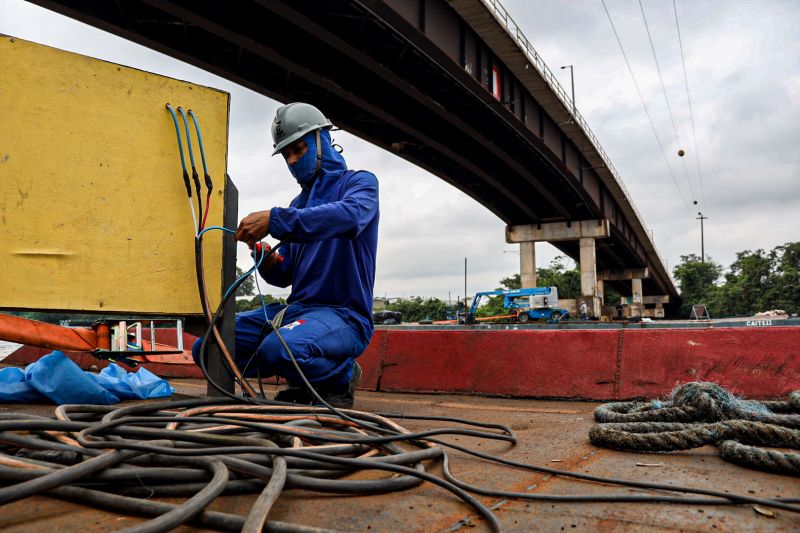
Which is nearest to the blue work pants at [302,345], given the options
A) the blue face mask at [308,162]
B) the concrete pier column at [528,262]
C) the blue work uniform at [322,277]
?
the blue work uniform at [322,277]

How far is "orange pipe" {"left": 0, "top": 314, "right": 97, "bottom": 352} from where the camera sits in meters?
2.73

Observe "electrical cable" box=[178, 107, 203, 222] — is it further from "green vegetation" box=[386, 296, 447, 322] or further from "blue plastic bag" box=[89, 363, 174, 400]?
"green vegetation" box=[386, 296, 447, 322]

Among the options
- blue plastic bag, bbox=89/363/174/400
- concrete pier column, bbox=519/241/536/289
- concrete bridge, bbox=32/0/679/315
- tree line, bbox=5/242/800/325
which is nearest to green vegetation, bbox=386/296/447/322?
tree line, bbox=5/242/800/325

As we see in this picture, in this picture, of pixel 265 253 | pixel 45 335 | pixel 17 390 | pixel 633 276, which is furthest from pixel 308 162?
pixel 633 276

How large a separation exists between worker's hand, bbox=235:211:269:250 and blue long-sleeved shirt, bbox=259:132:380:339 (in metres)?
0.23

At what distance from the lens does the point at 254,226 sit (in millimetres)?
2779

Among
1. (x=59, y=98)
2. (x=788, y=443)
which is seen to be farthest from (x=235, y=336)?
(x=788, y=443)

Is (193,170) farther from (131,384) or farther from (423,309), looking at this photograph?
(423,309)

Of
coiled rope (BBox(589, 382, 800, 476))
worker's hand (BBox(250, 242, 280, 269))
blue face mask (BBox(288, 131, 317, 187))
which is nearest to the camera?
coiled rope (BBox(589, 382, 800, 476))

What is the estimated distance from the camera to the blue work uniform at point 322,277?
2.88m

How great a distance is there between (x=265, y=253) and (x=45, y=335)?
1.16 metres

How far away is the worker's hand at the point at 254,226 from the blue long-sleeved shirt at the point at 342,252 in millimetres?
233

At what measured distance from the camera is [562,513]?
4.58 ft

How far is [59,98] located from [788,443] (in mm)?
3329
